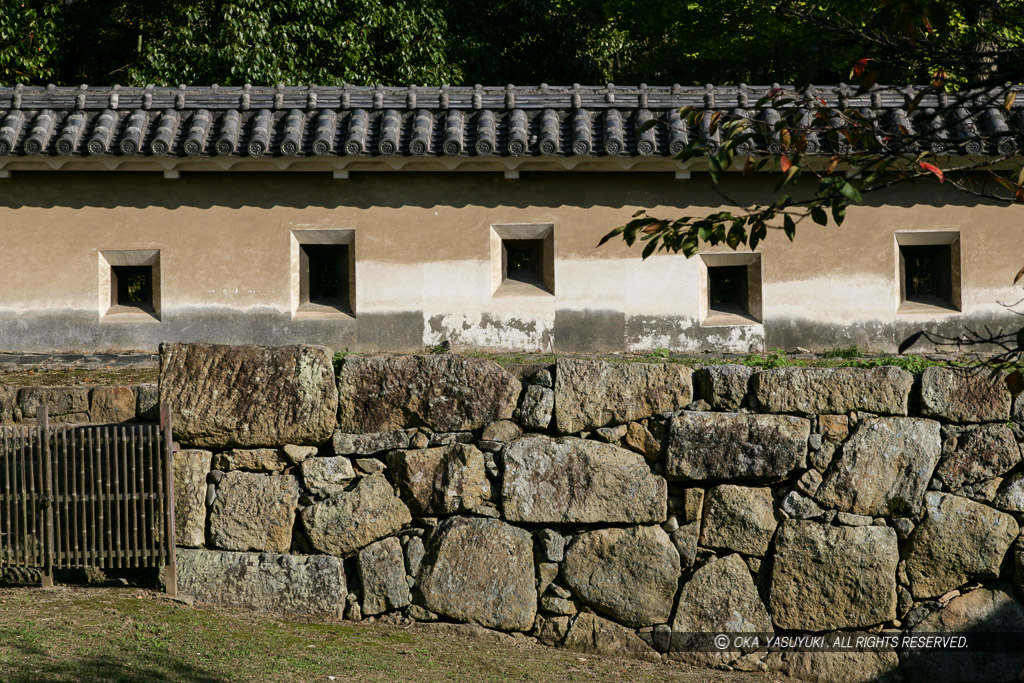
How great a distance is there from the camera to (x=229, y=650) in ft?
15.3

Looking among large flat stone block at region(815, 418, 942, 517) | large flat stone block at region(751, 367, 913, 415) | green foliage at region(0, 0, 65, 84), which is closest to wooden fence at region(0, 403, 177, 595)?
large flat stone block at region(751, 367, 913, 415)

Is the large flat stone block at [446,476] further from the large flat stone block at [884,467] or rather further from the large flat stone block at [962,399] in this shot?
the large flat stone block at [962,399]

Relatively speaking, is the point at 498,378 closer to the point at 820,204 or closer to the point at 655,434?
the point at 655,434

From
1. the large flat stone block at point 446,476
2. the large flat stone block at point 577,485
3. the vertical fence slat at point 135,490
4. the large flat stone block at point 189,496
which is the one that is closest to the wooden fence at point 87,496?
the vertical fence slat at point 135,490

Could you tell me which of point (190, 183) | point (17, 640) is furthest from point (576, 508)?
point (190, 183)

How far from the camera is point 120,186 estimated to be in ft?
25.4

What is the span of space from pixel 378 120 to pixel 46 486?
155 inches

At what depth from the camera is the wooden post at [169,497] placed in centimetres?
507

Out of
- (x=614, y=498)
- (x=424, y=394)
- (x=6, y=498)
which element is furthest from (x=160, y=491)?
(x=614, y=498)

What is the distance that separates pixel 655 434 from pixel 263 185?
4.14 m

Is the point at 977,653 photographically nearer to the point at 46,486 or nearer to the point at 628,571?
the point at 628,571

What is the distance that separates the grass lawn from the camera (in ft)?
14.3

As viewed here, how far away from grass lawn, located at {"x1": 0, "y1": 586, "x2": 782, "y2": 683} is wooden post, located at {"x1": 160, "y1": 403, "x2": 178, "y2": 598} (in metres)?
0.12

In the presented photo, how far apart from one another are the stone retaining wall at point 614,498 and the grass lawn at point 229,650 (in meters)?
0.18
